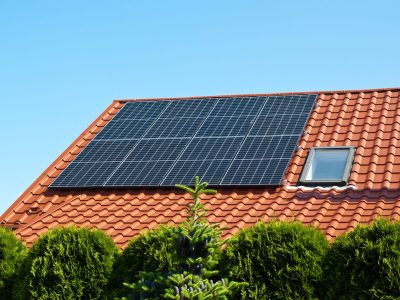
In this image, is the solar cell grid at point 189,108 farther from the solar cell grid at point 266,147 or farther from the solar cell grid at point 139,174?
the solar cell grid at point 139,174

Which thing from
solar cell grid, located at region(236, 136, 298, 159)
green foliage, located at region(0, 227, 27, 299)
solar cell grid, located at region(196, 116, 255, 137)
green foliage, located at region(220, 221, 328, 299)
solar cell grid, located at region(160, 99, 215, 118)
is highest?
solar cell grid, located at region(160, 99, 215, 118)

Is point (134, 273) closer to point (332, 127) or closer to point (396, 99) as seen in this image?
point (332, 127)

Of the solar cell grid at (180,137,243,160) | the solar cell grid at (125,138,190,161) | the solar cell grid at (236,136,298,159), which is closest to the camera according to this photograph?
the solar cell grid at (236,136,298,159)

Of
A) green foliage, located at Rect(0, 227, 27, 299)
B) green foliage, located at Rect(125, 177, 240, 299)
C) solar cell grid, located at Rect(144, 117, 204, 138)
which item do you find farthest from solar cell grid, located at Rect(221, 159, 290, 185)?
green foliage, located at Rect(0, 227, 27, 299)

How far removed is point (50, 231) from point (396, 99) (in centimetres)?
968

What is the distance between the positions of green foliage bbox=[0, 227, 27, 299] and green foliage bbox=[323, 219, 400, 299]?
18.2 feet

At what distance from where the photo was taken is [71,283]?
12.9 metres

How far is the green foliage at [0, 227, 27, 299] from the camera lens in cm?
1367

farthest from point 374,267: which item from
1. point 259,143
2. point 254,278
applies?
point 259,143

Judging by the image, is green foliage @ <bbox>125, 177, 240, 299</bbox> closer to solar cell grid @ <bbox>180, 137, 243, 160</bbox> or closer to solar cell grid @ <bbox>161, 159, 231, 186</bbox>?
solar cell grid @ <bbox>161, 159, 231, 186</bbox>

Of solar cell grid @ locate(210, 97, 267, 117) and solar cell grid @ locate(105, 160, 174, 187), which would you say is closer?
solar cell grid @ locate(105, 160, 174, 187)

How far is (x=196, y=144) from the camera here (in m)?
17.7

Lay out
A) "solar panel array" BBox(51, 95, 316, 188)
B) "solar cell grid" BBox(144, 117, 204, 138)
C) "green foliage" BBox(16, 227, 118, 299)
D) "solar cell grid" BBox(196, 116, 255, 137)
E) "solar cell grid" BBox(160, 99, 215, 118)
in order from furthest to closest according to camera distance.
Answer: "solar cell grid" BBox(160, 99, 215, 118) < "solar cell grid" BBox(144, 117, 204, 138) < "solar cell grid" BBox(196, 116, 255, 137) < "solar panel array" BBox(51, 95, 316, 188) < "green foliage" BBox(16, 227, 118, 299)

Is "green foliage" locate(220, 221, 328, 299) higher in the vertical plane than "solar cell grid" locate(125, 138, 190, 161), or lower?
lower
